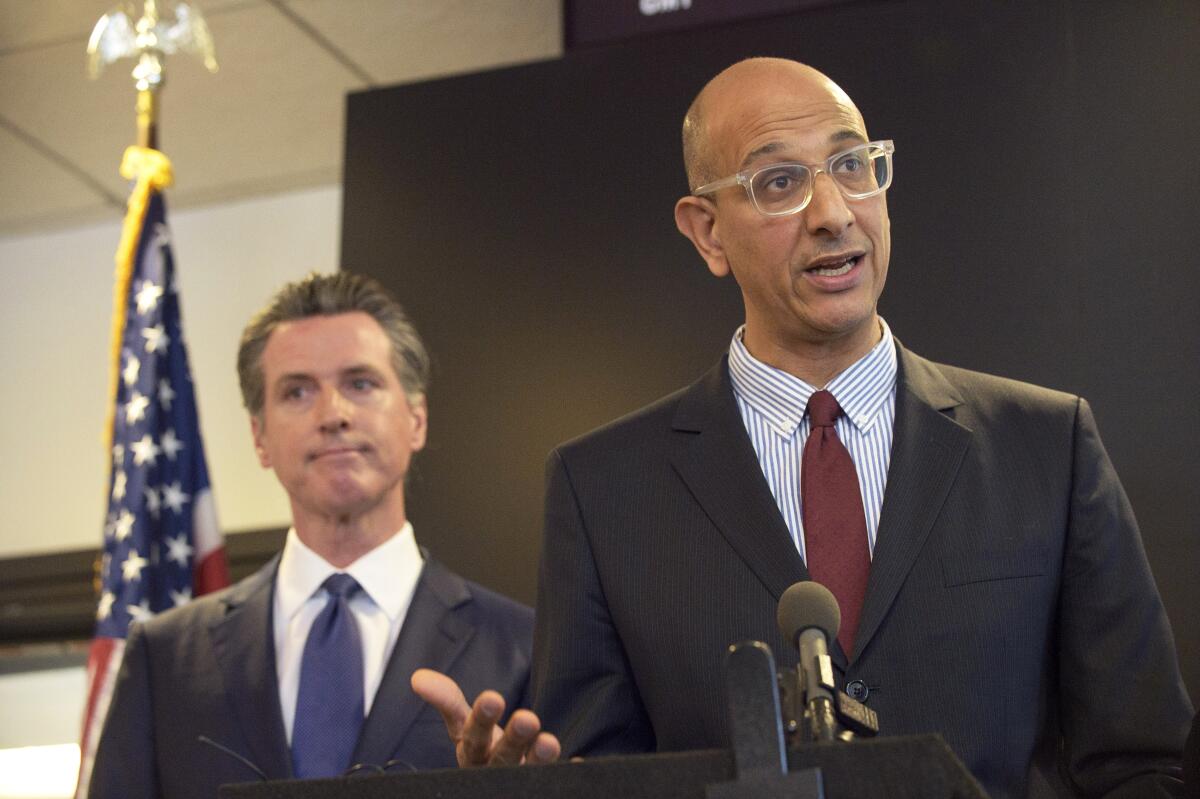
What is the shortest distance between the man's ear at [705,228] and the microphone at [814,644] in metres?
0.86

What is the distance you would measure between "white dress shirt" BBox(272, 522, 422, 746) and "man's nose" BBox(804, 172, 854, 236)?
1.16 m

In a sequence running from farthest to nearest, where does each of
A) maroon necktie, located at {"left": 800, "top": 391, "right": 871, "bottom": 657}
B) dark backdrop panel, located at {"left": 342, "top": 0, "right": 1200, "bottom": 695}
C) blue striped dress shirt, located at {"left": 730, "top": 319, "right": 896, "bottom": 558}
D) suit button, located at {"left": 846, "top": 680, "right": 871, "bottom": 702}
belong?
dark backdrop panel, located at {"left": 342, "top": 0, "right": 1200, "bottom": 695} → blue striped dress shirt, located at {"left": 730, "top": 319, "right": 896, "bottom": 558} → maroon necktie, located at {"left": 800, "top": 391, "right": 871, "bottom": 657} → suit button, located at {"left": 846, "top": 680, "right": 871, "bottom": 702}

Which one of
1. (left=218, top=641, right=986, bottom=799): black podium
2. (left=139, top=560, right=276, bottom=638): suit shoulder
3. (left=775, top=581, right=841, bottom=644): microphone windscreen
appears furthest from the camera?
(left=139, top=560, right=276, bottom=638): suit shoulder

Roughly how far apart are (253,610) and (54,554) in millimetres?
2789

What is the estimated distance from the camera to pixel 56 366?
5.50 metres

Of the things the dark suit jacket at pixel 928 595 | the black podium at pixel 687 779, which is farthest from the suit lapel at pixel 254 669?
the black podium at pixel 687 779

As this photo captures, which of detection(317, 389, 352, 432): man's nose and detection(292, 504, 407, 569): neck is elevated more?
detection(317, 389, 352, 432): man's nose

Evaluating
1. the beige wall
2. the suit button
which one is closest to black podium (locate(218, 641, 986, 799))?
the suit button

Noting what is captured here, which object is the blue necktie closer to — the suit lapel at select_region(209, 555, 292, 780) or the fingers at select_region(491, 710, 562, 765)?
the suit lapel at select_region(209, 555, 292, 780)

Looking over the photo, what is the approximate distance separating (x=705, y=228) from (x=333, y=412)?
3.19ft

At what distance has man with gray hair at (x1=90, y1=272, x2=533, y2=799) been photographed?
2568mm

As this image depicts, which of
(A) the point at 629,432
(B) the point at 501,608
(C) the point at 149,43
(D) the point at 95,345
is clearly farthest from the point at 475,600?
(D) the point at 95,345

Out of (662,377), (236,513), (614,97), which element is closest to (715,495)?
(662,377)

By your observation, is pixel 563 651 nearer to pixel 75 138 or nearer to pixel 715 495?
pixel 715 495
